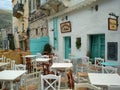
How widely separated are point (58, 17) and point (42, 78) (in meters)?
12.3

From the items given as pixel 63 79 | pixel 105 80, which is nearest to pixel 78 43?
pixel 63 79

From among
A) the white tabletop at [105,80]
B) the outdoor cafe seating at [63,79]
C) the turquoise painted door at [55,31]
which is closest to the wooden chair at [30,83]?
the outdoor cafe seating at [63,79]

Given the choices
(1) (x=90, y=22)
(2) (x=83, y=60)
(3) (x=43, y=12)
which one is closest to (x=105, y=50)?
(2) (x=83, y=60)

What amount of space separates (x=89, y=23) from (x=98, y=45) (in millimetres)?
1398

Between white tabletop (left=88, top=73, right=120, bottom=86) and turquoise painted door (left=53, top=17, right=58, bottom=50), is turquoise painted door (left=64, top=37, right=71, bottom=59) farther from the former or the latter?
white tabletop (left=88, top=73, right=120, bottom=86)

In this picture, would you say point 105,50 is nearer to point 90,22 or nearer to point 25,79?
point 90,22

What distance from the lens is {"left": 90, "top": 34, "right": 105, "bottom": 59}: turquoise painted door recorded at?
41.9ft

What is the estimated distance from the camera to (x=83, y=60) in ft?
40.3

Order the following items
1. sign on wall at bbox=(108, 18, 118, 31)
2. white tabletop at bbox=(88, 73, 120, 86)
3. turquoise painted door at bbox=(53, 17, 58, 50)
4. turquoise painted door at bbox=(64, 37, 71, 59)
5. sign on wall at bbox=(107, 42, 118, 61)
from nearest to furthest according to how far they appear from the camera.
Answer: white tabletop at bbox=(88, 73, 120, 86) → sign on wall at bbox=(108, 18, 118, 31) → sign on wall at bbox=(107, 42, 118, 61) → turquoise painted door at bbox=(64, 37, 71, 59) → turquoise painted door at bbox=(53, 17, 58, 50)

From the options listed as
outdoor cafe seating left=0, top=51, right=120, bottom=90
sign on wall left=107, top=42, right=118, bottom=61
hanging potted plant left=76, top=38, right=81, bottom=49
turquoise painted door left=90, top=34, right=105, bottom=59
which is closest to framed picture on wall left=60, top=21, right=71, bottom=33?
hanging potted plant left=76, top=38, right=81, bottom=49

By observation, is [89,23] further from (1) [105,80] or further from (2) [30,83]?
(1) [105,80]

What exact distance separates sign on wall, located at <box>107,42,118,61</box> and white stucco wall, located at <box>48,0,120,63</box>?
0.19m

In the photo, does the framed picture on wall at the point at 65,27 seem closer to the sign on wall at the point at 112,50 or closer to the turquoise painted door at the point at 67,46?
the turquoise painted door at the point at 67,46

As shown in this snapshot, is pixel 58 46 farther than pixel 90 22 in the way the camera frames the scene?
Yes
